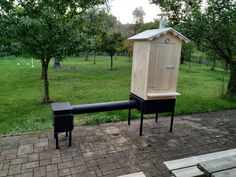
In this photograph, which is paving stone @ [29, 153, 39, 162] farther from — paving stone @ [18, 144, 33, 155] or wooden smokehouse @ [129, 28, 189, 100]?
wooden smokehouse @ [129, 28, 189, 100]

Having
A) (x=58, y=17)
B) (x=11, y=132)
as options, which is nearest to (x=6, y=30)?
(x=58, y=17)

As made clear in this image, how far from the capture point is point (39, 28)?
4992 mm

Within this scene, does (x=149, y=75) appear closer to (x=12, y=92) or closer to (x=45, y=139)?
(x=45, y=139)

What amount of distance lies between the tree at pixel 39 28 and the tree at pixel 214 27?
316 cm

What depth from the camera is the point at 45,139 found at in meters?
3.45

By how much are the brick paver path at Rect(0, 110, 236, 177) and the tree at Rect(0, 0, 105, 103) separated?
2.56 meters

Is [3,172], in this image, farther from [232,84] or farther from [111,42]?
[111,42]

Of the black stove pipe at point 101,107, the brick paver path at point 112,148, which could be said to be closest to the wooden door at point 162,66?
the black stove pipe at point 101,107

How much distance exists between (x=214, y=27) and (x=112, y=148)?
14.0 feet

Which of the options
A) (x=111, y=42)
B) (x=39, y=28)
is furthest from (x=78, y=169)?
(x=111, y=42)

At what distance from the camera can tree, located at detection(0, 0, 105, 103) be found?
16.0 ft

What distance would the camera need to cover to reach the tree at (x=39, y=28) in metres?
4.87

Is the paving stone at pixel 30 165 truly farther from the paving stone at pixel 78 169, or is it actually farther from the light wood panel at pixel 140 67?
the light wood panel at pixel 140 67

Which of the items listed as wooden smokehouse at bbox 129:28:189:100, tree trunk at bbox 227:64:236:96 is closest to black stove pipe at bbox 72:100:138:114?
wooden smokehouse at bbox 129:28:189:100
